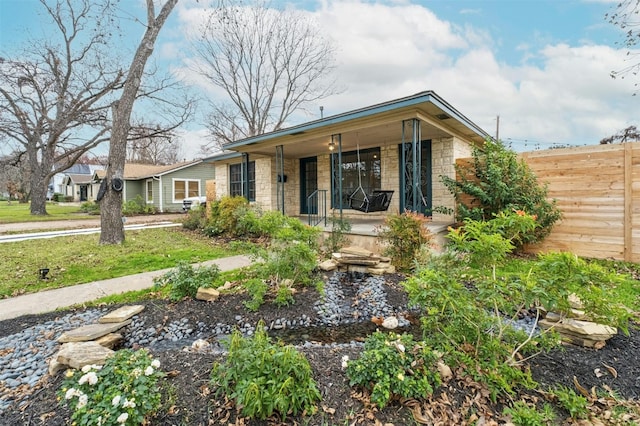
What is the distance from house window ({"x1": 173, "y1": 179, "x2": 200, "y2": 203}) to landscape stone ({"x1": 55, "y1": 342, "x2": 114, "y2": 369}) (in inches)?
671

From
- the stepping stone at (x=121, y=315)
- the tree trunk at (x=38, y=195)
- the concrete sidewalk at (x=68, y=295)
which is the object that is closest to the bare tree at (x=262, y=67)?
the tree trunk at (x=38, y=195)

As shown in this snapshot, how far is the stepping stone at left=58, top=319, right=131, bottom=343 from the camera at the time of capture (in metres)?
2.46

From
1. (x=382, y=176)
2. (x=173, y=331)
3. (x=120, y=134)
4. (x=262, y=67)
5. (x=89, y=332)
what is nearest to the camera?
(x=89, y=332)

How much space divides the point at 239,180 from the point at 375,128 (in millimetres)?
6609

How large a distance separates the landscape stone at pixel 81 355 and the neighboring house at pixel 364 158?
4.54 m

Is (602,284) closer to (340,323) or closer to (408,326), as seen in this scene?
(408,326)

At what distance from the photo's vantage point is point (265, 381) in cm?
152

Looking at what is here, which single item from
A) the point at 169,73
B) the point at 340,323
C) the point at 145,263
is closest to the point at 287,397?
the point at 340,323

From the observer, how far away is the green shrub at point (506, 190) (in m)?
5.16

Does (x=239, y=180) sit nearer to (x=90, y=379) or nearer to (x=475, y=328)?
(x=90, y=379)

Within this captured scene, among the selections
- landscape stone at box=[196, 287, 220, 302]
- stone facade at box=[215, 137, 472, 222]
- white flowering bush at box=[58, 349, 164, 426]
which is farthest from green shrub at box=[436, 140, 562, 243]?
white flowering bush at box=[58, 349, 164, 426]

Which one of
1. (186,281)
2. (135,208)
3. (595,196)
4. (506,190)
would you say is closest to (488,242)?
(186,281)

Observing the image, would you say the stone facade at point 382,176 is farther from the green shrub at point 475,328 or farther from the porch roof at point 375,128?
the green shrub at point 475,328

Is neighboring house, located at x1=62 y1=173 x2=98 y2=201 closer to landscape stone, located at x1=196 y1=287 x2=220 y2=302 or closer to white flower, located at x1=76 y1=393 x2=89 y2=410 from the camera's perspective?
landscape stone, located at x1=196 y1=287 x2=220 y2=302
